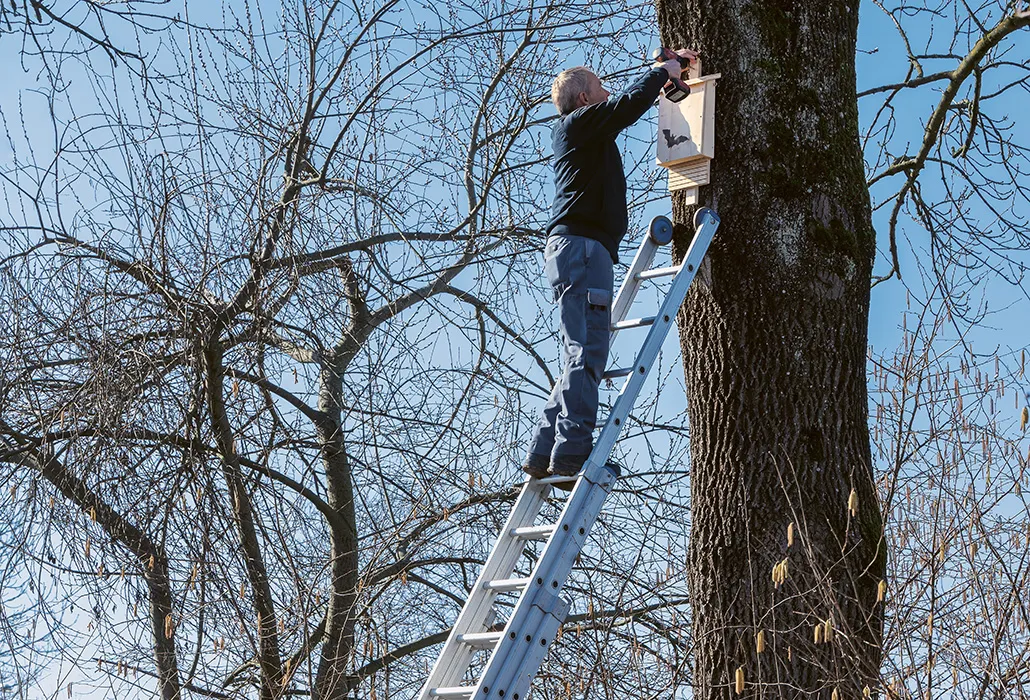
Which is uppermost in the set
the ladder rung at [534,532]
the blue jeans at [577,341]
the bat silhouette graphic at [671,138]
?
the bat silhouette graphic at [671,138]

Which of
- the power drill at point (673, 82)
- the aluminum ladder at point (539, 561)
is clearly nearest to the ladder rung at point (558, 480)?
the aluminum ladder at point (539, 561)

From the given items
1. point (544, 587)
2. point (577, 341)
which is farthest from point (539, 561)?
point (577, 341)

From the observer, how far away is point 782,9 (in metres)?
4.33

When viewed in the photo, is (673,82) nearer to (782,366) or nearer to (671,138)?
(671,138)

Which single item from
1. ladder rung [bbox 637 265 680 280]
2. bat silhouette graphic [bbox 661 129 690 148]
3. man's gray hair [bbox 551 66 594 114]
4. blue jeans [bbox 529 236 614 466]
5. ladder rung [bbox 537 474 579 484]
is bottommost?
ladder rung [bbox 537 474 579 484]

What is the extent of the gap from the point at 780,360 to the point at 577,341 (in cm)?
75

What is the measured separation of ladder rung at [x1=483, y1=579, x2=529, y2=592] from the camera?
353 cm

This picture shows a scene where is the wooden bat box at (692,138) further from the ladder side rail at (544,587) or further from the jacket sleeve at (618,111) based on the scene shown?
the ladder side rail at (544,587)

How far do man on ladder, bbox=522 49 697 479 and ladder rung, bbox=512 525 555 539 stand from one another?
0.21m

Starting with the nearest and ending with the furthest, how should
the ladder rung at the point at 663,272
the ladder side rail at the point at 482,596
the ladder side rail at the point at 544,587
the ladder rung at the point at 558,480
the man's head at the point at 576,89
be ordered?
1. the ladder side rail at the point at 544,587
2. the ladder side rail at the point at 482,596
3. the ladder rung at the point at 558,480
4. the ladder rung at the point at 663,272
5. the man's head at the point at 576,89

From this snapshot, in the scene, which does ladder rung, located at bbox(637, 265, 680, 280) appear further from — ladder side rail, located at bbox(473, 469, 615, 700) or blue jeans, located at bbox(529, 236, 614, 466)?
ladder side rail, located at bbox(473, 469, 615, 700)

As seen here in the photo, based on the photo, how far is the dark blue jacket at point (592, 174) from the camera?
4.05 m

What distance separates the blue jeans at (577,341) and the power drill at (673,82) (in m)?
0.69

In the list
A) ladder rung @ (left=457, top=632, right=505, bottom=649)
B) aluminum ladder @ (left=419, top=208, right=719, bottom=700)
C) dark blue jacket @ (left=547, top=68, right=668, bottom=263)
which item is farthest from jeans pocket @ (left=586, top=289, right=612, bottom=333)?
ladder rung @ (left=457, top=632, right=505, bottom=649)
